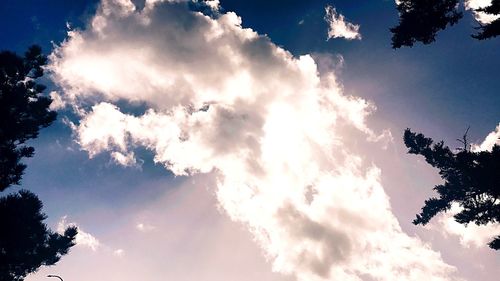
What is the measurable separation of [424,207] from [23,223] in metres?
30.7

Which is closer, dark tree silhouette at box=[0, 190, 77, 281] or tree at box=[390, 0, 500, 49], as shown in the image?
tree at box=[390, 0, 500, 49]

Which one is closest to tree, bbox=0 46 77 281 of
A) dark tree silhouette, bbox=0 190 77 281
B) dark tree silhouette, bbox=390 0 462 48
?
dark tree silhouette, bbox=0 190 77 281

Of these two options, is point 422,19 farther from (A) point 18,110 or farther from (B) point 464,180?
(A) point 18,110

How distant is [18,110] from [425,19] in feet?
91.8

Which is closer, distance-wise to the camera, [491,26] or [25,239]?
[491,26]

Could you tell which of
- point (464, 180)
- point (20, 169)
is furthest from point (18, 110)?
point (464, 180)

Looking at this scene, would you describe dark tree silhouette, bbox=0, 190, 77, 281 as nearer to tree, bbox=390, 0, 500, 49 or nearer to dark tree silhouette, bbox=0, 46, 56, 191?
dark tree silhouette, bbox=0, 46, 56, 191

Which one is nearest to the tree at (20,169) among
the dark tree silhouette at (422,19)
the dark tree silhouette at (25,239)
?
the dark tree silhouette at (25,239)

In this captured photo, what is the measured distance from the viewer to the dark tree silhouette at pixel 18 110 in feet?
81.7

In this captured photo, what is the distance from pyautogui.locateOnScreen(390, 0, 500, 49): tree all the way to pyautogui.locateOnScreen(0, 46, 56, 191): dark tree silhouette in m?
26.4

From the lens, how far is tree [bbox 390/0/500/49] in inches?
545

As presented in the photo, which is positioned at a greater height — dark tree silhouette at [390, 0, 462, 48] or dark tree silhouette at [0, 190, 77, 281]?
dark tree silhouette at [390, 0, 462, 48]

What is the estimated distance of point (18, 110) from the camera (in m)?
25.9

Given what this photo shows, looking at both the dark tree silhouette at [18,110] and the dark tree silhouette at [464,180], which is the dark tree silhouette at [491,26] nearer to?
the dark tree silhouette at [464,180]
